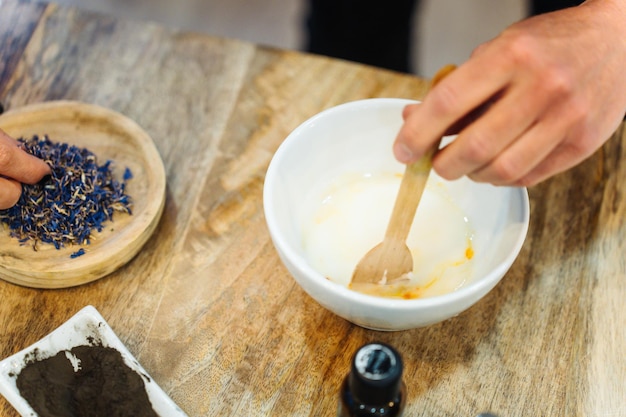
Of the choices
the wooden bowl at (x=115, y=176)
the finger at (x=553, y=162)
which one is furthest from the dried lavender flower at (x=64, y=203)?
the finger at (x=553, y=162)

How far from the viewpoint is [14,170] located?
98cm

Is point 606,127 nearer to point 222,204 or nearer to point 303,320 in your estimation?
point 303,320

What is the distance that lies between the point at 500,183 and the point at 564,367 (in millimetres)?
316

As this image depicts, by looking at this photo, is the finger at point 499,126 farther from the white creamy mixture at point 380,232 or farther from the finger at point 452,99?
the white creamy mixture at point 380,232

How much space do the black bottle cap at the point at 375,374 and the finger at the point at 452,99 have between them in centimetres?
25

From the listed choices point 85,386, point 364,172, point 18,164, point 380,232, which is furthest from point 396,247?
point 18,164

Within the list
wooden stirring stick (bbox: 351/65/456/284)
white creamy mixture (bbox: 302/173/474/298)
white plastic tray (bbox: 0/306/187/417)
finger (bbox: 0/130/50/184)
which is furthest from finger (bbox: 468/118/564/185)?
finger (bbox: 0/130/50/184)

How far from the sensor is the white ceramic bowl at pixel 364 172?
807 millimetres

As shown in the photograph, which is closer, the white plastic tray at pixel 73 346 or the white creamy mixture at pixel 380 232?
the white plastic tray at pixel 73 346

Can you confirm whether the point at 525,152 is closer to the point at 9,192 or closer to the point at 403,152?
the point at 403,152

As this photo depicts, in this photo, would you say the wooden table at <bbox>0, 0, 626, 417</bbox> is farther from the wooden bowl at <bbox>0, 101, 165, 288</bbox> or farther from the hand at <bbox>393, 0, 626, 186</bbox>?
the hand at <bbox>393, 0, 626, 186</bbox>

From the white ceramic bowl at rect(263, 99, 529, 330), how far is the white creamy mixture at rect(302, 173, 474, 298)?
2cm

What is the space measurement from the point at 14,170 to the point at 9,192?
0.11ft

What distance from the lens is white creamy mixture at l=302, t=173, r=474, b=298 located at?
98 centimetres
